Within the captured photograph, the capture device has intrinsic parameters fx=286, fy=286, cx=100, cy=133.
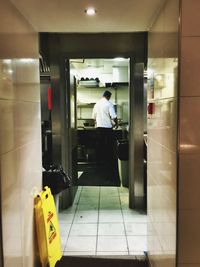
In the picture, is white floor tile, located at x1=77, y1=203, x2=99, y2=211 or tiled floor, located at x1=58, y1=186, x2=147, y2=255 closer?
tiled floor, located at x1=58, y1=186, x2=147, y2=255

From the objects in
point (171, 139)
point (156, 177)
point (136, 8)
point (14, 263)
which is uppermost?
point (136, 8)

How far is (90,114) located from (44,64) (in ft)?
11.5

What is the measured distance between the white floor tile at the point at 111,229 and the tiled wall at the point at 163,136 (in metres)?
0.89

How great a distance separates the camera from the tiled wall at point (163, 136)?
1529mm

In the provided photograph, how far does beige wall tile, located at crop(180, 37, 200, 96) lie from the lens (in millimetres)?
1387

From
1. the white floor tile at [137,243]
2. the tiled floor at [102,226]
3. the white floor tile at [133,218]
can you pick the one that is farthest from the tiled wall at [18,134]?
the white floor tile at [133,218]

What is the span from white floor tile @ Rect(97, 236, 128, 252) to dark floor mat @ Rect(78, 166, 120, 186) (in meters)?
2.17

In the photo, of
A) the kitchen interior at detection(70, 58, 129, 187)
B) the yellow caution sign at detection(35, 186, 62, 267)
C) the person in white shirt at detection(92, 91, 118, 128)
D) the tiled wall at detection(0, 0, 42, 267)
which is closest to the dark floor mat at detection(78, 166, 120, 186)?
the kitchen interior at detection(70, 58, 129, 187)

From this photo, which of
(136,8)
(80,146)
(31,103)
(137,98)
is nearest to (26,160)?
(31,103)

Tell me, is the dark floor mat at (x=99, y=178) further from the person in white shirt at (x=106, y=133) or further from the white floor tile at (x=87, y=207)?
the white floor tile at (x=87, y=207)

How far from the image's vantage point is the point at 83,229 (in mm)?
3307

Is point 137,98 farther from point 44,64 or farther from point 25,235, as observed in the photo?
point 25,235

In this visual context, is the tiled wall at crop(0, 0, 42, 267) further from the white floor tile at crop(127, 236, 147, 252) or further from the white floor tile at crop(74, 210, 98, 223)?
the white floor tile at crop(74, 210, 98, 223)

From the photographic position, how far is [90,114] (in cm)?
746
